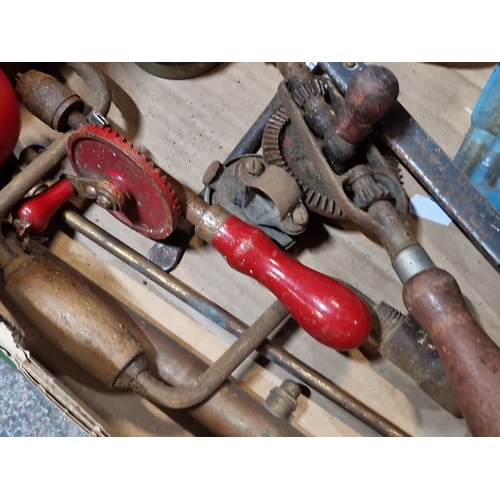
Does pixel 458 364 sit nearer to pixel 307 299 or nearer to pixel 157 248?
pixel 307 299

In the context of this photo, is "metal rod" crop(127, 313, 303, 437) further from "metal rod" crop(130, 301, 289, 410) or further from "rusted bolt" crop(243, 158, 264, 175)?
"rusted bolt" crop(243, 158, 264, 175)

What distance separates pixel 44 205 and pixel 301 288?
42cm

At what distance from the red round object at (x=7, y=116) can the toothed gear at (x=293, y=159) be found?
0.39 metres

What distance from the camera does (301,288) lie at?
69cm

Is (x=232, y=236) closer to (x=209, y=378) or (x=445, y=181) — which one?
(x=209, y=378)

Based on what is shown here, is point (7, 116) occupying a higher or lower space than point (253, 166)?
lower

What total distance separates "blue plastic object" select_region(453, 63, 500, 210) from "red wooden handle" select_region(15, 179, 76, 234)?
671mm

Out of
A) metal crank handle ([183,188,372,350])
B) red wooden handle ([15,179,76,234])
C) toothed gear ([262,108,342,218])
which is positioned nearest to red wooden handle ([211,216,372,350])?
metal crank handle ([183,188,372,350])

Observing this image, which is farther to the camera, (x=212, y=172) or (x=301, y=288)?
(x=212, y=172)

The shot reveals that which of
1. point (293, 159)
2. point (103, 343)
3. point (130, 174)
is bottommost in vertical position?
point (103, 343)

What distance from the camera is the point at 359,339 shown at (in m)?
0.68

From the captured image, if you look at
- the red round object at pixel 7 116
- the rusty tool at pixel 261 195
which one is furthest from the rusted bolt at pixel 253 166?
the red round object at pixel 7 116

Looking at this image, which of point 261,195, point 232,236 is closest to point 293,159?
point 261,195

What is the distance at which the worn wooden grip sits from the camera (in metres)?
0.55
